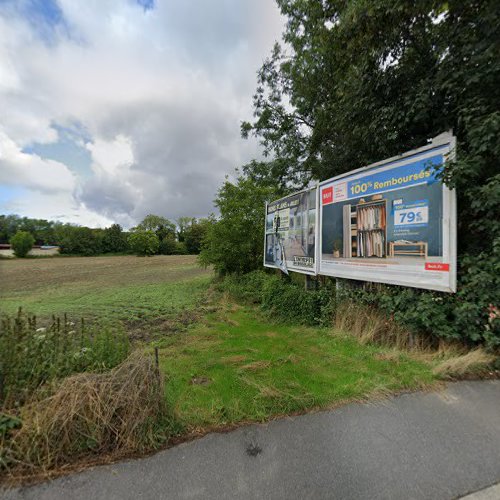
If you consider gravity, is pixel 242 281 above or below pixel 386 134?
below

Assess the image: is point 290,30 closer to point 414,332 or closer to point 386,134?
point 386,134

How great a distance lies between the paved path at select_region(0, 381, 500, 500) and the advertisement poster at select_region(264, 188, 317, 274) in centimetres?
416

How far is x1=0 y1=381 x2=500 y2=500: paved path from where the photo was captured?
72.0 inches

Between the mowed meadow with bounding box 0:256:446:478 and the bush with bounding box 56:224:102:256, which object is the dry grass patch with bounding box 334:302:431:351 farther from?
the bush with bounding box 56:224:102:256

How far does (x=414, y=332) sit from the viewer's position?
4.20 meters

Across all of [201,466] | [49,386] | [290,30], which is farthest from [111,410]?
[290,30]

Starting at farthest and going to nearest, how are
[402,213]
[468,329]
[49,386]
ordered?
[402,213], [468,329], [49,386]

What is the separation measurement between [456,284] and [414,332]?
96 centimetres

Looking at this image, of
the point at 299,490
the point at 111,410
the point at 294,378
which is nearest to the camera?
the point at 299,490

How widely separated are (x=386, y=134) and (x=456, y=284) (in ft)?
10.7

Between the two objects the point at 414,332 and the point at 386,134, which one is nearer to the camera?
A: the point at 414,332

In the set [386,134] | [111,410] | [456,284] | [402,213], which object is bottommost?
[111,410]

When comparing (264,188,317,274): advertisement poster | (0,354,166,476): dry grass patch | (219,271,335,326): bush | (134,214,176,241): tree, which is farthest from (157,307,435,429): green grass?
(134,214,176,241): tree

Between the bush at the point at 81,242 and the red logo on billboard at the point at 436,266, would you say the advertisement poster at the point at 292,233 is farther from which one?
the bush at the point at 81,242
